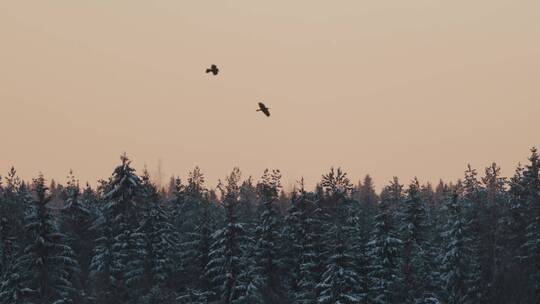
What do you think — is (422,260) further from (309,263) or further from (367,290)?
(309,263)

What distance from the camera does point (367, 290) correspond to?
53.2 m

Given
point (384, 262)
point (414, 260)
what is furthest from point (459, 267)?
point (384, 262)

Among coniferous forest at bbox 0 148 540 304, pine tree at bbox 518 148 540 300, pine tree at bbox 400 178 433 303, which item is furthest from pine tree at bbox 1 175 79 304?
pine tree at bbox 518 148 540 300

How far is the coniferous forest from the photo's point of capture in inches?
1988

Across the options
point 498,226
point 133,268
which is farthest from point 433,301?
point 133,268

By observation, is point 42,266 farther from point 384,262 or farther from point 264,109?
point 264,109

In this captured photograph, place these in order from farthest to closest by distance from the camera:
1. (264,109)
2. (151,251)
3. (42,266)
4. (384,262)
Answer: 1. (151,251)
2. (384,262)
3. (42,266)
4. (264,109)

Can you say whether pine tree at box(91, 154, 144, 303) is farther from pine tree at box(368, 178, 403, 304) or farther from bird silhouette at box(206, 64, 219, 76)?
bird silhouette at box(206, 64, 219, 76)

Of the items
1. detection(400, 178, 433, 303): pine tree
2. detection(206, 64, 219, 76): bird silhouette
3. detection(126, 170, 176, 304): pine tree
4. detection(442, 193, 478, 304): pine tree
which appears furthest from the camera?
detection(442, 193, 478, 304): pine tree

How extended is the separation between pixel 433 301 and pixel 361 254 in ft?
21.9

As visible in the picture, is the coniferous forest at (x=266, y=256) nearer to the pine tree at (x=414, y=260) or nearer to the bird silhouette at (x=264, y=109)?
the pine tree at (x=414, y=260)

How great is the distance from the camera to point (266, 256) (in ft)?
192

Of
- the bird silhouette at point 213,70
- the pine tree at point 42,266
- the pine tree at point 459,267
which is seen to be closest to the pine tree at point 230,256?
the pine tree at point 42,266

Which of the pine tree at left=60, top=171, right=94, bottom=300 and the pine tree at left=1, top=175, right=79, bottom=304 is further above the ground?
the pine tree at left=60, top=171, right=94, bottom=300
